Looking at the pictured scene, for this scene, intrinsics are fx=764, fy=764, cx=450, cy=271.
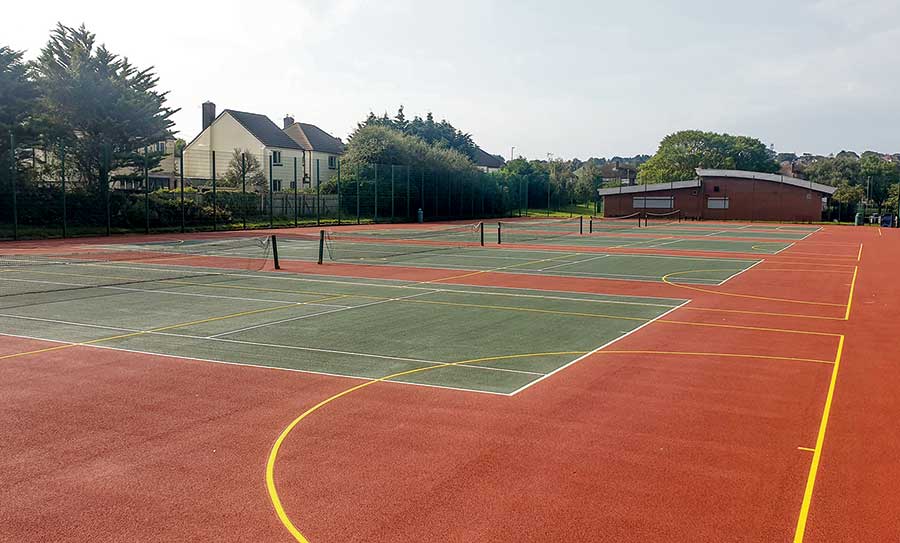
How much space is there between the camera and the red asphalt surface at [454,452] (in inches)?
225

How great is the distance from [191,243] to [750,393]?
30917 mm

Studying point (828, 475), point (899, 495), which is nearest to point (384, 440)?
Result: point (828, 475)

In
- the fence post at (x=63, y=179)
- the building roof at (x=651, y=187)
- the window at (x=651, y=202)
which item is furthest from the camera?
the window at (x=651, y=202)

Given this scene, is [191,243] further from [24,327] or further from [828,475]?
[828,475]

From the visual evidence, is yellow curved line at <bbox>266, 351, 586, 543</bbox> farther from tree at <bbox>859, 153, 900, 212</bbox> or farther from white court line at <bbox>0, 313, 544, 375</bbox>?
tree at <bbox>859, 153, 900, 212</bbox>

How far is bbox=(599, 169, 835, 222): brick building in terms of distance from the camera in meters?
75.5

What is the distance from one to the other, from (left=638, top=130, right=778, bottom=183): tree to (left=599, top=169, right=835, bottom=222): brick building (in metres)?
22.9

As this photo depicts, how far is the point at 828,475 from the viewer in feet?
22.2

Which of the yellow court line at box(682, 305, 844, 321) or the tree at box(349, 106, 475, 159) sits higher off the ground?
the tree at box(349, 106, 475, 159)

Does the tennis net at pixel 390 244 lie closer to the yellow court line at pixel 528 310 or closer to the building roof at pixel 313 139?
the yellow court line at pixel 528 310

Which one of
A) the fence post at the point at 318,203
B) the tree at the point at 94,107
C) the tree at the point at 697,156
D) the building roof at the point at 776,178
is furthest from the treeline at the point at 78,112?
the tree at the point at 697,156

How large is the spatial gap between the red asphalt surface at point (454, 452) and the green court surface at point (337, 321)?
0.74 metres

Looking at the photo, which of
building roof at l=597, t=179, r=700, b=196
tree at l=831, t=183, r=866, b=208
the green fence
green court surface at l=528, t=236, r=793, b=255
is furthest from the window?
green court surface at l=528, t=236, r=793, b=255

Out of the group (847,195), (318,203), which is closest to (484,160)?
(847,195)
